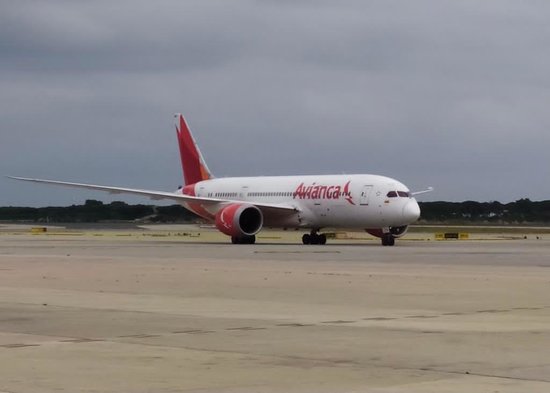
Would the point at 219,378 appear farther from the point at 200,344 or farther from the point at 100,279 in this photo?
the point at 100,279

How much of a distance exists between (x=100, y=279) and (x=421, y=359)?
15.0 meters

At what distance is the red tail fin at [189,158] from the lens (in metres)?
70.8

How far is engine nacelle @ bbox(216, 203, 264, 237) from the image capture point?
5734 cm

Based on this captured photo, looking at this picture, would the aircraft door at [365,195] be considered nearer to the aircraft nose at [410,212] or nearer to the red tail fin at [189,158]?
the aircraft nose at [410,212]

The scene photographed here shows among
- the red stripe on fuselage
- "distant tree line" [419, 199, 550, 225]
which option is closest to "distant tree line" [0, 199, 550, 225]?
"distant tree line" [419, 199, 550, 225]

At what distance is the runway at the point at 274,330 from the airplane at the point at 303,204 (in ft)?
82.5

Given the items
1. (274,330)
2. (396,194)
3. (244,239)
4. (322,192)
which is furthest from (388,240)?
(274,330)

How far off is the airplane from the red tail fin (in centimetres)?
187

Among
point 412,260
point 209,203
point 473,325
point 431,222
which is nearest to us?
point 473,325

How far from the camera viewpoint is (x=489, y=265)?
33.4 meters

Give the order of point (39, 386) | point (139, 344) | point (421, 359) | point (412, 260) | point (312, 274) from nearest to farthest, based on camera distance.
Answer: point (39, 386), point (421, 359), point (139, 344), point (312, 274), point (412, 260)

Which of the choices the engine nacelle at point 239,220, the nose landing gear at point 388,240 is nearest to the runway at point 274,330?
the nose landing gear at point 388,240

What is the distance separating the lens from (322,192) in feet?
Result: 191

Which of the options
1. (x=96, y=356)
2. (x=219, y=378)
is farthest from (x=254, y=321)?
(x=219, y=378)
